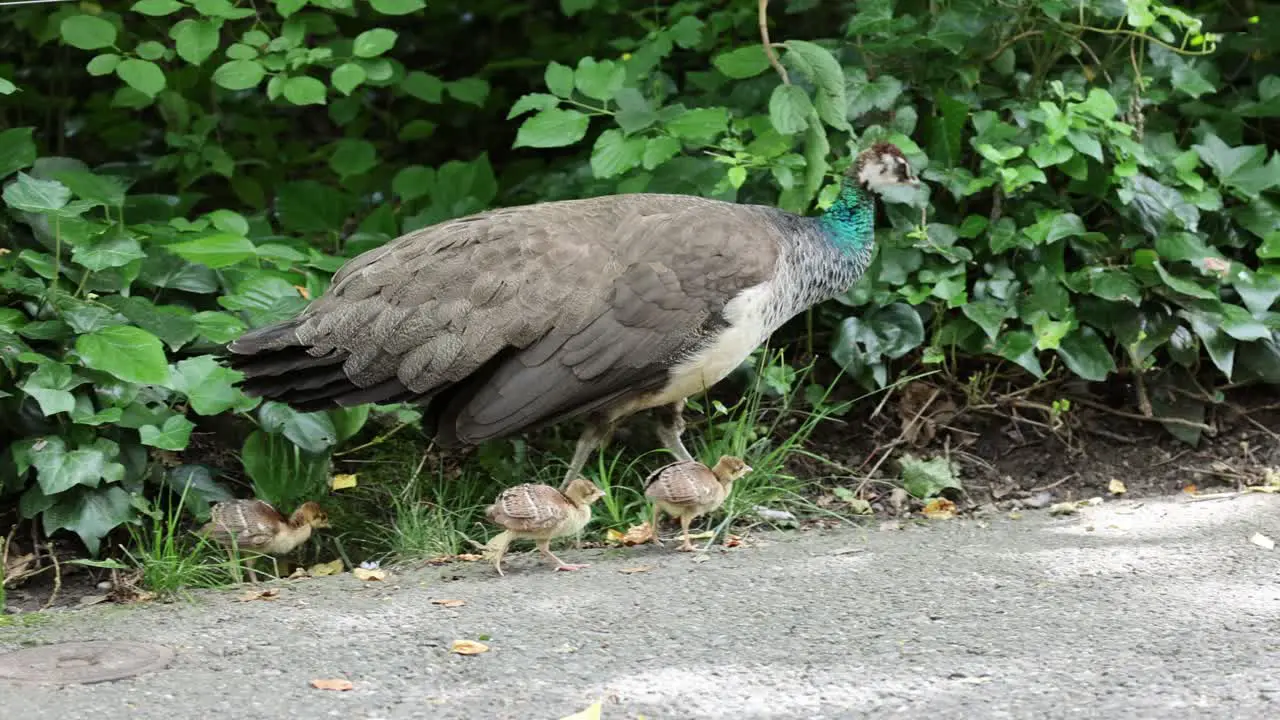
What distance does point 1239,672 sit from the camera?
356cm

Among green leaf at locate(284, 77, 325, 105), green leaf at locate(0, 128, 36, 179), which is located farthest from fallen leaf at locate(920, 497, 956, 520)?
green leaf at locate(0, 128, 36, 179)

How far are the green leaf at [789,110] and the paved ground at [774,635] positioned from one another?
148 centimetres

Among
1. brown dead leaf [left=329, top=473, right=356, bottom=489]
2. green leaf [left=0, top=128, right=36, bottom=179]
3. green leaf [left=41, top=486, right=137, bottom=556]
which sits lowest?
brown dead leaf [left=329, top=473, right=356, bottom=489]

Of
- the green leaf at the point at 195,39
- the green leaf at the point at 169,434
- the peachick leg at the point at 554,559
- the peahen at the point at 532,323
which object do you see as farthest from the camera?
the green leaf at the point at 195,39

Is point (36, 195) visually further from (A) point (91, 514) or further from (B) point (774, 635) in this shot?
(B) point (774, 635)

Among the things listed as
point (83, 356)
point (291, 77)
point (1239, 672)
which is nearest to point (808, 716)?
point (1239, 672)

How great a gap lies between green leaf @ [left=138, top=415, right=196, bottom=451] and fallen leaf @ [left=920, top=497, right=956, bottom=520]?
2695 mm

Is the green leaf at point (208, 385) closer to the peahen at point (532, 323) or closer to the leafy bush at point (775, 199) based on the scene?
the leafy bush at point (775, 199)

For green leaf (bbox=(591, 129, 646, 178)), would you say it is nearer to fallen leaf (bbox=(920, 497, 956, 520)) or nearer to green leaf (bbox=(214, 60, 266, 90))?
green leaf (bbox=(214, 60, 266, 90))

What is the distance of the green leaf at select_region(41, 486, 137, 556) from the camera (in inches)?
195

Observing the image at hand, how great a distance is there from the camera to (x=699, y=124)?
18.9ft

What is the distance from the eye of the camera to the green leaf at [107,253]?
522cm

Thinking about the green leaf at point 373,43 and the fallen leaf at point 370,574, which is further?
the green leaf at point 373,43

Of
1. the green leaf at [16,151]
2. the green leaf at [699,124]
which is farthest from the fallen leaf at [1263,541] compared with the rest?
the green leaf at [16,151]
